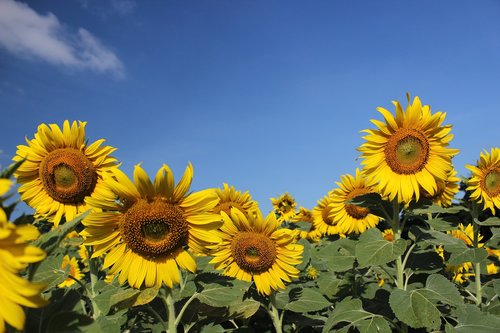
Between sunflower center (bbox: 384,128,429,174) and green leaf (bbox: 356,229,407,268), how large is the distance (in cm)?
81

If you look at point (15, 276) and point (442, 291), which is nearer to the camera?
point (15, 276)

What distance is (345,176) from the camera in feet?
22.4

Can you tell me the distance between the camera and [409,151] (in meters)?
4.69

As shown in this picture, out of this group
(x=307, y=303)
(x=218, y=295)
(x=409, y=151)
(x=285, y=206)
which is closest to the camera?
(x=218, y=295)

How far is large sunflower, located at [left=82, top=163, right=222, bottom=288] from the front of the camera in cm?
307

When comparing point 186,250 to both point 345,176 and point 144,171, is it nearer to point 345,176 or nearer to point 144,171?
point 144,171

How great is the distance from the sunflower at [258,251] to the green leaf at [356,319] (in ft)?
1.89

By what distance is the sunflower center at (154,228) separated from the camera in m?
3.09

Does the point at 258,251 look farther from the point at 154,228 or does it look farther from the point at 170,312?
the point at 154,228

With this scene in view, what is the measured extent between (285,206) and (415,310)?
685 centimetres

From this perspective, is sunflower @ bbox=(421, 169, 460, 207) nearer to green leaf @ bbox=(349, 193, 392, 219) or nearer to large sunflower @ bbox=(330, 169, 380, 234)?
large sunflower @ bbox=(330, 169, 380, 234)

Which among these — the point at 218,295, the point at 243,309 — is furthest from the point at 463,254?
the point at 218,295

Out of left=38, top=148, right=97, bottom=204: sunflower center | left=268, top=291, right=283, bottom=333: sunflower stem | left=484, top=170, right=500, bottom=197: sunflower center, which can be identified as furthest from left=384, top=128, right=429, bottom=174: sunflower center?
left=38, top=148, right=97, bottom=204: sunflower center

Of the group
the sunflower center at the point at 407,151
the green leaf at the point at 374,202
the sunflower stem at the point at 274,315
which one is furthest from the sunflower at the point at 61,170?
the sunflower center at the point at 407,151
